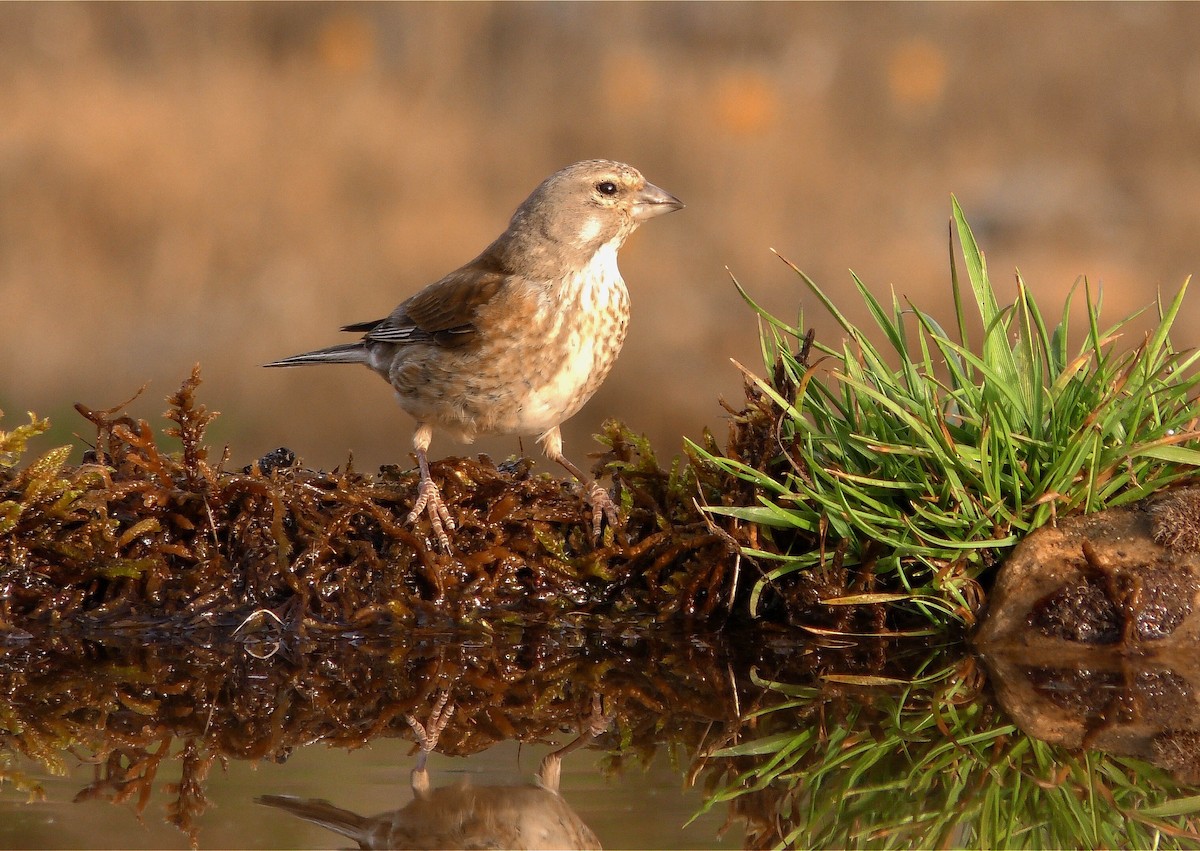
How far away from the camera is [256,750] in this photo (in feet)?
9.82

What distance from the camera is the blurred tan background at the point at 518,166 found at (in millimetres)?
11602

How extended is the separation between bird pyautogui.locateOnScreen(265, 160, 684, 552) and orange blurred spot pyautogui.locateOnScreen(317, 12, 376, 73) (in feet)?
29.4

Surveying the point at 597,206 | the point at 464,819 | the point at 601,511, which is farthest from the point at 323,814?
the point at 597,206

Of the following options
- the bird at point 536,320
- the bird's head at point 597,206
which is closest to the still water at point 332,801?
the bird at point 536,320

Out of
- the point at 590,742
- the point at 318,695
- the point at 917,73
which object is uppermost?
the point at 917,73

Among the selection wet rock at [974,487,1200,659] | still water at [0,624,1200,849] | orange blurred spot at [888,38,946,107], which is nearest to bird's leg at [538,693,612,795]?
still water at [0,624,1200,849]

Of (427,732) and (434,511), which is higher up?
(434,511)

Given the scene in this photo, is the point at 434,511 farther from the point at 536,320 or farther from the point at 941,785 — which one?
the point at 941,785

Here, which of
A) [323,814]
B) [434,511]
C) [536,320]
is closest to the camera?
[323,814]

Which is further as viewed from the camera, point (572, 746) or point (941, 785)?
point (572, 746)

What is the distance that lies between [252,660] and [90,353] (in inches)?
344

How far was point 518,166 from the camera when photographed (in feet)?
41.6

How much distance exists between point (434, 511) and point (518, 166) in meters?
9.06

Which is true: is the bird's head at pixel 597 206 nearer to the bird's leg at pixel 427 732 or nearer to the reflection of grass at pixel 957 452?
the reflection of grass at pixel 957 452
